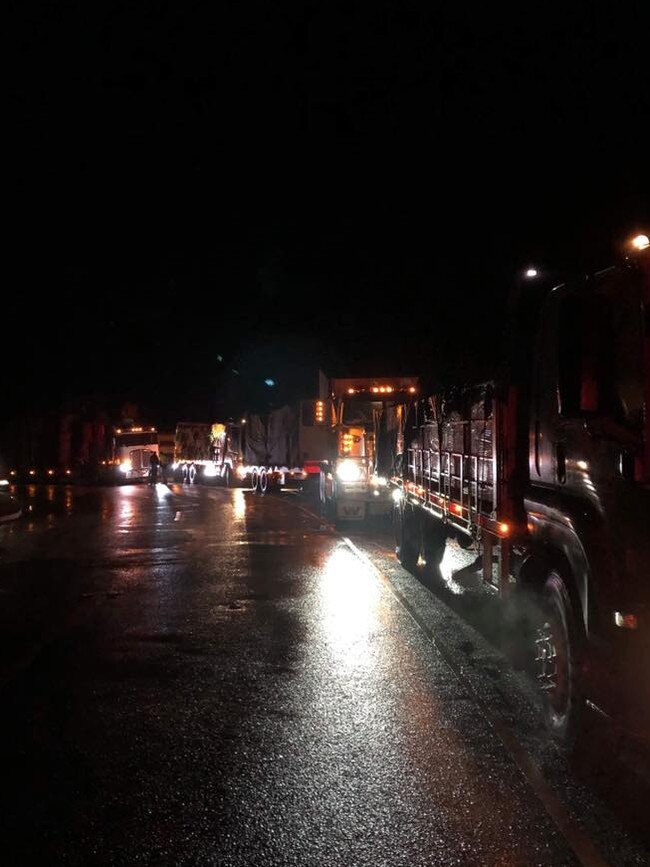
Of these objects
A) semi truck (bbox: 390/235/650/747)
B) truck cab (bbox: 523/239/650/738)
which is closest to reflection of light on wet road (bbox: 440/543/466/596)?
semi truck (bbox: 390/235/650/747)

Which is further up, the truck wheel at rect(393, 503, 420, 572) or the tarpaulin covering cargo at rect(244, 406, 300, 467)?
the tarpaulin covering cargo at rect(244, 406, 300, 467)

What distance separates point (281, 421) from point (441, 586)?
20746 mm

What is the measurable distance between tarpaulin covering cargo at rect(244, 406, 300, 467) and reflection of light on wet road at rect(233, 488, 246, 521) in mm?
1506

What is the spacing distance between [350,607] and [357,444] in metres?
10.5

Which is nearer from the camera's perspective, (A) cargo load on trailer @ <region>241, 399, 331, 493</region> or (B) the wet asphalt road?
(B) the wet asphalt road

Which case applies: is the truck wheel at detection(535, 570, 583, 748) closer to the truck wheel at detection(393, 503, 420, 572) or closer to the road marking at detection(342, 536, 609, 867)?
A: the road marking at detection(342, 536, 609, 867)

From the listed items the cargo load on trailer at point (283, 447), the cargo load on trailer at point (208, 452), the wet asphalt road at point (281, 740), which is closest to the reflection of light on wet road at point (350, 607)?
the wet asphalt road at point (281, 740)

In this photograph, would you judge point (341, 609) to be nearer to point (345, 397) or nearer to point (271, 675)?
point (271, 675)

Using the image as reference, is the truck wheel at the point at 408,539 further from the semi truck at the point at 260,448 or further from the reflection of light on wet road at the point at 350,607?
the semi truck at the point at 260,448

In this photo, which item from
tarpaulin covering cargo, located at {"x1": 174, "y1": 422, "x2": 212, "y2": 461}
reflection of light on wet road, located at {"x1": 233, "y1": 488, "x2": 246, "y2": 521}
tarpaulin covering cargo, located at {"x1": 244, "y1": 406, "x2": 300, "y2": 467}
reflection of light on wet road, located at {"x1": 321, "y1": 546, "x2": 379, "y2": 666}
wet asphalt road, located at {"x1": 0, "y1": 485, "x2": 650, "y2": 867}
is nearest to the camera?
wet asphalt road, located at {"x1": 0, "y1": 485, "x2": 650, "y2": 867}

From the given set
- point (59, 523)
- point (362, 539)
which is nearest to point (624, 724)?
point (362, 539)

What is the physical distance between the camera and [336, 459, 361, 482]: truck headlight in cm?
1955

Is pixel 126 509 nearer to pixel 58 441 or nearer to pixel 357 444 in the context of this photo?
pixel 357 444

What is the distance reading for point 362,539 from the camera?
56.7ft
